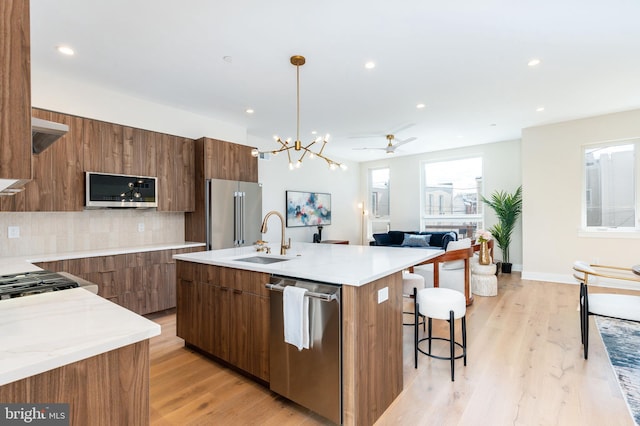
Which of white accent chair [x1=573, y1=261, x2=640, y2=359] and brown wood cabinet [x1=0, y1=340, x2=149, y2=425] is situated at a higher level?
brown wood cabinet [x1=0, y1=340, x2=149, y2=425]

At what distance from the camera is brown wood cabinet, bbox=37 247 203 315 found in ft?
10.4

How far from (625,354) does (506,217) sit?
12.7 feet

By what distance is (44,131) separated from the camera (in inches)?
48.2

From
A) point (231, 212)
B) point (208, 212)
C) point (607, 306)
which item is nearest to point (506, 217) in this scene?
point (607, 306)

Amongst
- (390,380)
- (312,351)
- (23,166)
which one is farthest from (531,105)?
(23,166)

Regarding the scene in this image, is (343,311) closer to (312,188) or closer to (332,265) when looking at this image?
(332,265)

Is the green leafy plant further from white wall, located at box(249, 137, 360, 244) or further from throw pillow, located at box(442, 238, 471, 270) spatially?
white wall, located at box(249, 137, 360, 244)

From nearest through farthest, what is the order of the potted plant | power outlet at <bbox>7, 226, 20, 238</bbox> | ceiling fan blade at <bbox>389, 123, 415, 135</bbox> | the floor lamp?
power outlet at <bbox>7, 226, 20, 238</bbox>, ceiling fan blade at <bbox>389, 123, 415, 135</bbox>, the potted plant, the floor lamp

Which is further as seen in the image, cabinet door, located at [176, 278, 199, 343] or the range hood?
cabinet door, located at [176, 278, 199, 343]

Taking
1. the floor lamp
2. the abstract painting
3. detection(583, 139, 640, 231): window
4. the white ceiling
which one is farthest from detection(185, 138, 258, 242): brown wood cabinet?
detection(583, 139, 640, 231): window

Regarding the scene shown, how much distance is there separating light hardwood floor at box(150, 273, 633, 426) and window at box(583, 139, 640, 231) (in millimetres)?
2752

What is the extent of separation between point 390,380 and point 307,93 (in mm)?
3259

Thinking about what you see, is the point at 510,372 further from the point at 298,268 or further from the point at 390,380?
the point at 298,268

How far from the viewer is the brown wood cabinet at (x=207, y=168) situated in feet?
13.7
